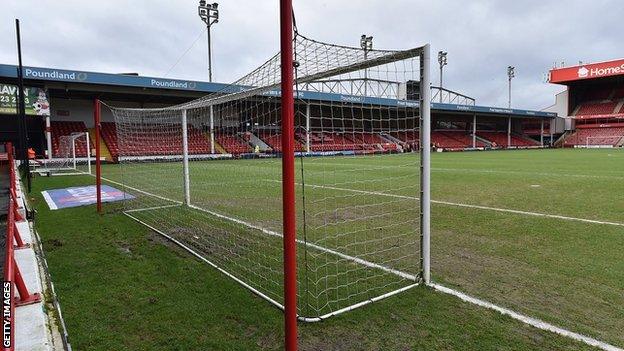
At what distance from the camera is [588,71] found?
180 ft

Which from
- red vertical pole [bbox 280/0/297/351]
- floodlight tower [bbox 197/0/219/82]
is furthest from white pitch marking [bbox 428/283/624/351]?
floodlight tower [bbox 197/0/219/82]

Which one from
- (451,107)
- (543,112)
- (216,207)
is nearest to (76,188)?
(216,207)

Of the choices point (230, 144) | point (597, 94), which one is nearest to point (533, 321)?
point (230, 144)

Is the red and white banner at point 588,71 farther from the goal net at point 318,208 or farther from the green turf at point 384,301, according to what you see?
the green turf at point 384,301

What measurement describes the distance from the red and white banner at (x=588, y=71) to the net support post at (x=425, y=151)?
61382mm

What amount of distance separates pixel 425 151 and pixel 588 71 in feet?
210

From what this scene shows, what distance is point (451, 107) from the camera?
45594 mm

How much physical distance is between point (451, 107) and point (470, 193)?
Result: 3802 cm

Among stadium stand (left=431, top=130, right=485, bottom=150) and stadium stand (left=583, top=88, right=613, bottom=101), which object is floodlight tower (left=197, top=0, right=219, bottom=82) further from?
stadium stand (left=583, top=88, right=613, bottom=101)

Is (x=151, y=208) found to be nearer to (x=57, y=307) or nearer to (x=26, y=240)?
(x=26, y=240)

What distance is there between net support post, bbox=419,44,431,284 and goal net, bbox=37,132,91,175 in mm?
17525

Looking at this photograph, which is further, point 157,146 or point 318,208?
point 157,146

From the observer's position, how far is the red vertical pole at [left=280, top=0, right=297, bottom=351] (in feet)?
7.63

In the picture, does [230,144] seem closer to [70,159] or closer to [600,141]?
[70,159]
